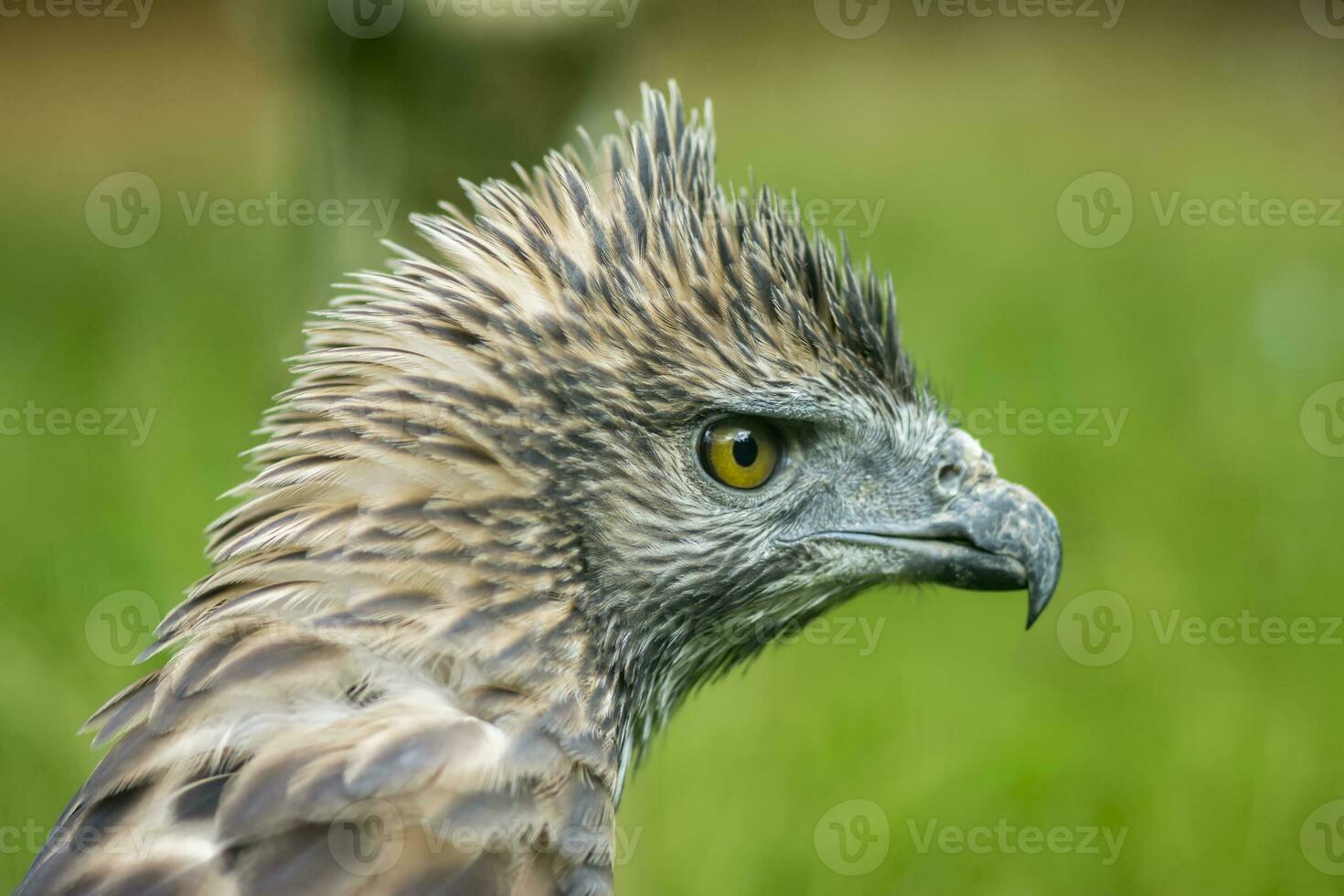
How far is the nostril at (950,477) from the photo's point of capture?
3.12 metres

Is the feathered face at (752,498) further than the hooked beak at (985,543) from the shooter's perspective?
No

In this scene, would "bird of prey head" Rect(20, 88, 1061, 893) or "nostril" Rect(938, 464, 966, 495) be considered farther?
"nostril" Rect(938, 464, 966, 495)

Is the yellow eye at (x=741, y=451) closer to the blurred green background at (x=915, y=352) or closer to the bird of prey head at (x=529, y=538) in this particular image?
the bird of prey head at (x=529, y=538)

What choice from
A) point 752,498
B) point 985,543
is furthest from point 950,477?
point 752,498

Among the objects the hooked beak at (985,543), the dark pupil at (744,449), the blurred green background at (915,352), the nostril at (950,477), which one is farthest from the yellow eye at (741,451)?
the blurred green background at (915,352)

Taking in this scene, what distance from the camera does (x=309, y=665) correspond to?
2.49 m


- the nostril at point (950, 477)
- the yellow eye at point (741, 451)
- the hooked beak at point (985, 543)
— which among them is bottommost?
the hooked beak at point (985, 543)

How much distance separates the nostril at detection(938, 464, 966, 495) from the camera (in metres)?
3.12

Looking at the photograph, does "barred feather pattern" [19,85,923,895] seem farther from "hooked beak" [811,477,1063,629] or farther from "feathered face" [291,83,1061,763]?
"hooked beak" [811,477,1063,629]

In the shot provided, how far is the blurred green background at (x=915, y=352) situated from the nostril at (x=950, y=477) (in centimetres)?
157

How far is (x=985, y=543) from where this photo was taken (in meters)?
3.05

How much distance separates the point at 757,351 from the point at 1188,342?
19.1ft

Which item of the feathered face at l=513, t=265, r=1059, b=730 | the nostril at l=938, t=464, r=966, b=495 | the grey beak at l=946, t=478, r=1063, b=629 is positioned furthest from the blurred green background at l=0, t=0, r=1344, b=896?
the grey beak at l=946, t=478, r=1063, b=629

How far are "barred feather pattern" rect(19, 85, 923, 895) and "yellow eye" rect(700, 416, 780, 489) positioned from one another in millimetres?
87
